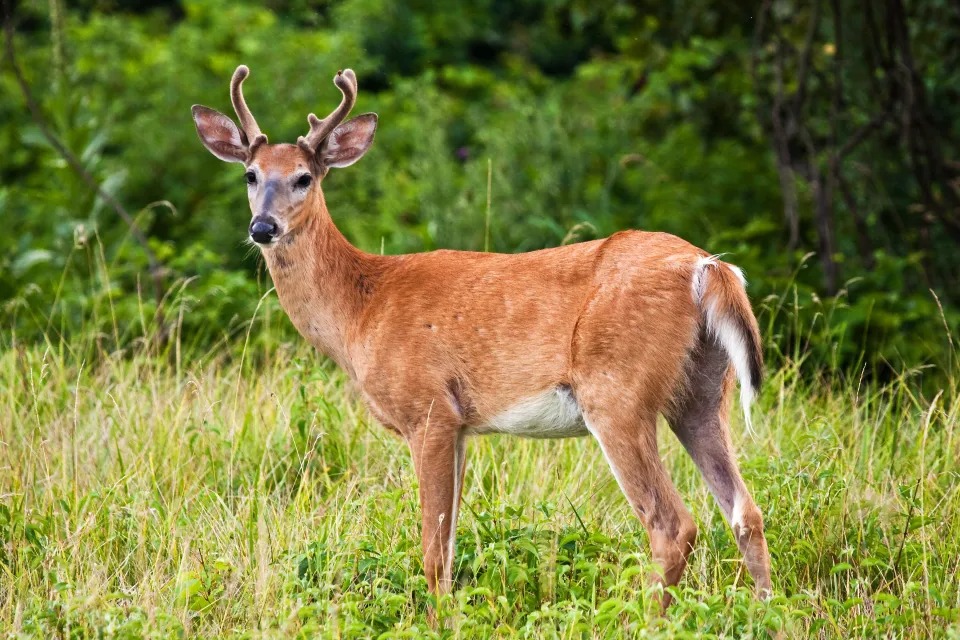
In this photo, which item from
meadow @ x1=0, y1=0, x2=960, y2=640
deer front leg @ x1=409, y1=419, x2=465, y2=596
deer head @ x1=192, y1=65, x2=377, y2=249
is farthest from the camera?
deer head @ x1=192, y1=65, x2=377, y2=249

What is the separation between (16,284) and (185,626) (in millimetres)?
3931

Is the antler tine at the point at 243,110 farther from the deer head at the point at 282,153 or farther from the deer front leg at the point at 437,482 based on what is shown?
the deer front leg at the point at 437,482

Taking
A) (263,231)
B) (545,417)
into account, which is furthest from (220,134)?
(545,417)

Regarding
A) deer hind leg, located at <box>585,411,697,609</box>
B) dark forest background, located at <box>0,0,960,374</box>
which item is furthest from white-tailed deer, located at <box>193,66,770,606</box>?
dark forest background, located at <box>0,0,960,374</box>

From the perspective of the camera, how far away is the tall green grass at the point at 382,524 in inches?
149

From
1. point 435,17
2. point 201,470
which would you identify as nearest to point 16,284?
point 201,470

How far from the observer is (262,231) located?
466 cm

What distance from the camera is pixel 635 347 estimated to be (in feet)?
13.5

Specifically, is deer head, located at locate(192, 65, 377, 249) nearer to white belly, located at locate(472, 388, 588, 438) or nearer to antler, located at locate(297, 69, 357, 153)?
antler, located at locate(297, 69, 357, 153)

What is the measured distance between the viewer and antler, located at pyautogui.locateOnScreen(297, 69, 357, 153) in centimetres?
502

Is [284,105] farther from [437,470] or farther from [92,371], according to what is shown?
[437,470]

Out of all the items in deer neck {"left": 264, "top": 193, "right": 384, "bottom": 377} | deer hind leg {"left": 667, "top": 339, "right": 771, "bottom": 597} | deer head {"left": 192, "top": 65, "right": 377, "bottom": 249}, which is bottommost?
deer hind leg {"left": 667, "top": 339, "right": 771, "bottom": 597}

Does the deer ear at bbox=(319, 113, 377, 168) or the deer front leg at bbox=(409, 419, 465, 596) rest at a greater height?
the deer ear at bbox=(319, 113, 377, 168)

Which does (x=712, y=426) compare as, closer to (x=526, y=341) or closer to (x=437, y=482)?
(x=526, y=341)
